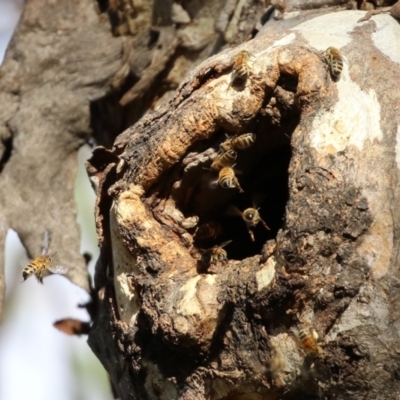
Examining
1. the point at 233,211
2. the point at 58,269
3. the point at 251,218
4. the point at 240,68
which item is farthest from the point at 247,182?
the point at 58,269

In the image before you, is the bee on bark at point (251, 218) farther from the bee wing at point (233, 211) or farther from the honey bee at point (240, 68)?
the honey bee at point (240, 68)

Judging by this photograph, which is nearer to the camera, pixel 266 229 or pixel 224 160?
pixel 224 160

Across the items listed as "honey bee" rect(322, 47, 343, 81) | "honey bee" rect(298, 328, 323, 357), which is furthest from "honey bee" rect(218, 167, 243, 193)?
"honey bee" rect(298, 328, 323, 357)

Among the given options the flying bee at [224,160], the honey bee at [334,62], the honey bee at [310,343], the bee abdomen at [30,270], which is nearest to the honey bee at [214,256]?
the flying bee at [224,160]

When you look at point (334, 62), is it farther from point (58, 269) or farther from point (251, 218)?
point (58, 269)

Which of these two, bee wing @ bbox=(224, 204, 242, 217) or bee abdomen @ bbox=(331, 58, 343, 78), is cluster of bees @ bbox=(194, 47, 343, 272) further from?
bee wing @ bbox=(224, 204, 242, 217)
